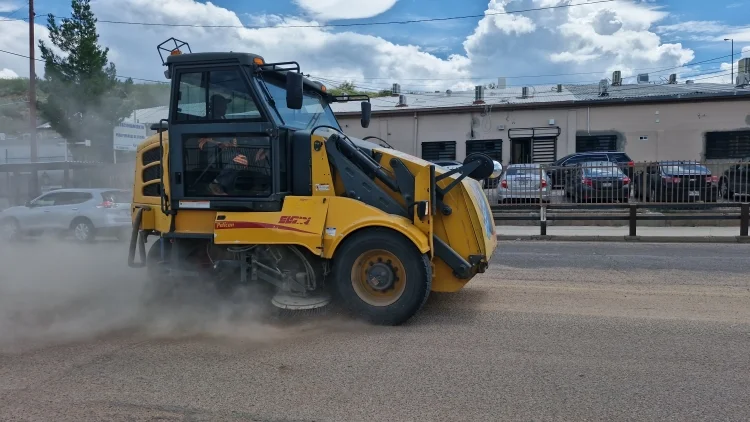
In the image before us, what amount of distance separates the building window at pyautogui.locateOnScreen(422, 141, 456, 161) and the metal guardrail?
14.9 m

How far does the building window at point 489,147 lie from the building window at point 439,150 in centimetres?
84

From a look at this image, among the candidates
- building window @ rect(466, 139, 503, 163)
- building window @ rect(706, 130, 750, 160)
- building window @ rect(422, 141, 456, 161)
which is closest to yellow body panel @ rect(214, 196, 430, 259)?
building window @ rect(466, 139, 503, 163)

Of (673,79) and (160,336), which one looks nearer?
(160,336)

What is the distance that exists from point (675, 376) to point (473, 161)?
99.3 inches

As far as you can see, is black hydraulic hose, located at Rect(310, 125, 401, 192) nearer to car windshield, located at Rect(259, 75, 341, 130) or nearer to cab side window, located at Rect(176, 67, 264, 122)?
car windshield, located at Rect(259, 75, 341, 130)

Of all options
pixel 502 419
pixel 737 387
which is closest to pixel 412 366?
pixel 502 419

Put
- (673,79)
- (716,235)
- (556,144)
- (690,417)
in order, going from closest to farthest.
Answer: (690,417), (716,235), (556,144), (673,79)

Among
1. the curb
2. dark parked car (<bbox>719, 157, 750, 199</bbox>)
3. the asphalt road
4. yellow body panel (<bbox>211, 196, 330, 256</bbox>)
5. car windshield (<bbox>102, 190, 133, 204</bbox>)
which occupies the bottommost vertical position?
the asphalt road

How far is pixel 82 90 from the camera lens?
15703mm

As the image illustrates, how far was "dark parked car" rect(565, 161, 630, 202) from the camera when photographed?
14297mm

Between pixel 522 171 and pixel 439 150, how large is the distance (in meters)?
14.7

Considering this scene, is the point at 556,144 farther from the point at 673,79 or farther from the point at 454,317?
the point at 454,317

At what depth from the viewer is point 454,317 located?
18.8 ft

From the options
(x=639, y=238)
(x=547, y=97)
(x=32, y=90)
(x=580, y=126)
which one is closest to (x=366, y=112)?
(x=639, y=238)
